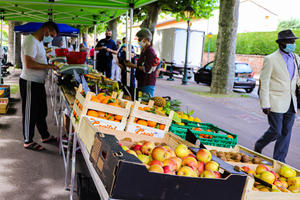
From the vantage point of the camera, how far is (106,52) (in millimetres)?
10898

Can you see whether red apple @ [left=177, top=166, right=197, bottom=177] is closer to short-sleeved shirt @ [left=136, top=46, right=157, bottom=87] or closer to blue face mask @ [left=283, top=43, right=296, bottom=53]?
blue face mask @ [left=283, top=43, right=296, bottom=53]

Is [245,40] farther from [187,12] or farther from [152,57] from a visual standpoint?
[152,57]

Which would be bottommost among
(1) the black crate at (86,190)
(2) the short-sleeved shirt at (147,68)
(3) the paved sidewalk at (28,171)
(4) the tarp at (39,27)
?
(3) the paved sidewalk at (28,171)

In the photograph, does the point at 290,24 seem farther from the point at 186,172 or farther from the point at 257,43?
the point at 186,172

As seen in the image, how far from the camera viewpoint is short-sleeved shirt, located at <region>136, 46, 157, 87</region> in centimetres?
583

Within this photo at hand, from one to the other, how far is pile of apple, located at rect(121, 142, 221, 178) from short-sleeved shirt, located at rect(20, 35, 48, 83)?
11.0 feet

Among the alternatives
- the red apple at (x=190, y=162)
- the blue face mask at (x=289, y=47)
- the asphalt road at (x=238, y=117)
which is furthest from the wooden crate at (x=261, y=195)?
the asphalt road at (x=238, y=117)

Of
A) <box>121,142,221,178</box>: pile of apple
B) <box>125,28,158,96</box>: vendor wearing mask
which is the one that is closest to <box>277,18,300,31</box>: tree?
<box>125,28,158,96</box>: vendor wearing mask

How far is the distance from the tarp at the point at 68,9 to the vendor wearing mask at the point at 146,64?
91 centimetres

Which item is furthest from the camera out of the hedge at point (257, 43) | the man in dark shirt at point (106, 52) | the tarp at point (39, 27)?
the hedge at point (257, 43)

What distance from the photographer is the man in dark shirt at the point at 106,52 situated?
1076 centimetres

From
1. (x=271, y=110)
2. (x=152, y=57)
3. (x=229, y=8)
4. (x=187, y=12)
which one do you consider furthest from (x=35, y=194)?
(x=187, y=12)

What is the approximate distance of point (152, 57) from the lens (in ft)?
19.1

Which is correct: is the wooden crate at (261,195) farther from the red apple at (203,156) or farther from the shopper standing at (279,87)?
the shopper standing at (279,87)
